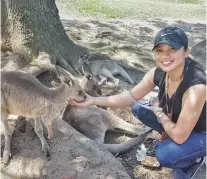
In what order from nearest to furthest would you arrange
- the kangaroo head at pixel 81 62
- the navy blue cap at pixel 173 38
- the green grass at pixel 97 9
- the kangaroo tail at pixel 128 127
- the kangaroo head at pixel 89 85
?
1. the navy blue cap at pixel 173 38
2. the kangaroo tail at pixel 128 127
3. the kangaroo head at pixel 89 85
4. the kangaroo head at pixel 81 62
5. the green grass at pixel 97 9

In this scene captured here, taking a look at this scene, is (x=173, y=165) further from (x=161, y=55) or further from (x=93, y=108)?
(x=93, y=108)

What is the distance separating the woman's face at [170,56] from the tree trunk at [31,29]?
88.9 inches

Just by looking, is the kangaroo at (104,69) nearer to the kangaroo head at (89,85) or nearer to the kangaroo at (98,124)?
the kangaroo head at (89,85)

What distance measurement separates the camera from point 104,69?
19.4 feet

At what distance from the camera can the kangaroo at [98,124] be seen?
388cm

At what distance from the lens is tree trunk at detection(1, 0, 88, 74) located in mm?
4684

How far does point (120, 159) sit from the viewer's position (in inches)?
147

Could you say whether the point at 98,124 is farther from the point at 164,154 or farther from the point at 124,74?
the point at 124,74

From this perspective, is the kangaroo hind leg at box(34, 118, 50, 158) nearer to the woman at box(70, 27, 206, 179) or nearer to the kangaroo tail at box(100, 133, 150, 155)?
the kangaroo tail at box(100, 133, 150, 155)

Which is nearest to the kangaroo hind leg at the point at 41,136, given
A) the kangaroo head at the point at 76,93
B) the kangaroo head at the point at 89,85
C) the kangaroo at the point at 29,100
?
the kangaroo at the point at 29,100

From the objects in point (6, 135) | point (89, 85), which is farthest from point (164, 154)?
point (89, 85)

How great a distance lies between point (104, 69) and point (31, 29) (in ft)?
5.08

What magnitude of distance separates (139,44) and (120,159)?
4.45m

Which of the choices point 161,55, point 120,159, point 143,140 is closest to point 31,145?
point 120,159
